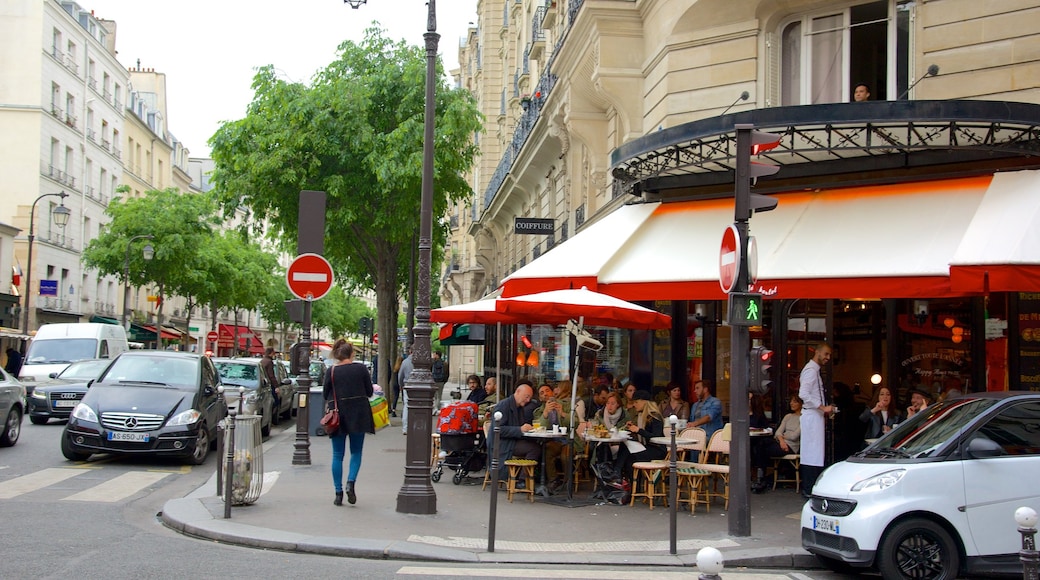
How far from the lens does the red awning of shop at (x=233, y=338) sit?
60.2 m

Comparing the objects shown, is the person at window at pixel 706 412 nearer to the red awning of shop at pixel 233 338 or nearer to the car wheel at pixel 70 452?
the car wheel at pixel 70 452

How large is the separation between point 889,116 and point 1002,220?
1668 millimetres

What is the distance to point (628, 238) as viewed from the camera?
47.3 feet

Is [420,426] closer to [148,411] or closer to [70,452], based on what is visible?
[148,411]

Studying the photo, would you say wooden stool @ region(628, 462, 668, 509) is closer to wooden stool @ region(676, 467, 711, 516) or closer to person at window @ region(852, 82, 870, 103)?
wooden stool @ region(676, 467, 711, 516)

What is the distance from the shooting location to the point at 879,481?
7789 mm

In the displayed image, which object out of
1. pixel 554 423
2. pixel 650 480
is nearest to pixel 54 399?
pixel 554 423

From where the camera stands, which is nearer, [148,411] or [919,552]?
[919,552]

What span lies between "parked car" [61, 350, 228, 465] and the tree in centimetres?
986

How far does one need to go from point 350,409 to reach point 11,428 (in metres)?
7.97

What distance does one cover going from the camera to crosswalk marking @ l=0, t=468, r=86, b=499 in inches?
437

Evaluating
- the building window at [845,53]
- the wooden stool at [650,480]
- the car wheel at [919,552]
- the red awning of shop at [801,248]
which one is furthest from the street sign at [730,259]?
the building window at [845,53]

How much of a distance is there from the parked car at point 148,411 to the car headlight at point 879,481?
9463mm

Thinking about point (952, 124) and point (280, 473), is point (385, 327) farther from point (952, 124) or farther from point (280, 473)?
point (952, 124)
